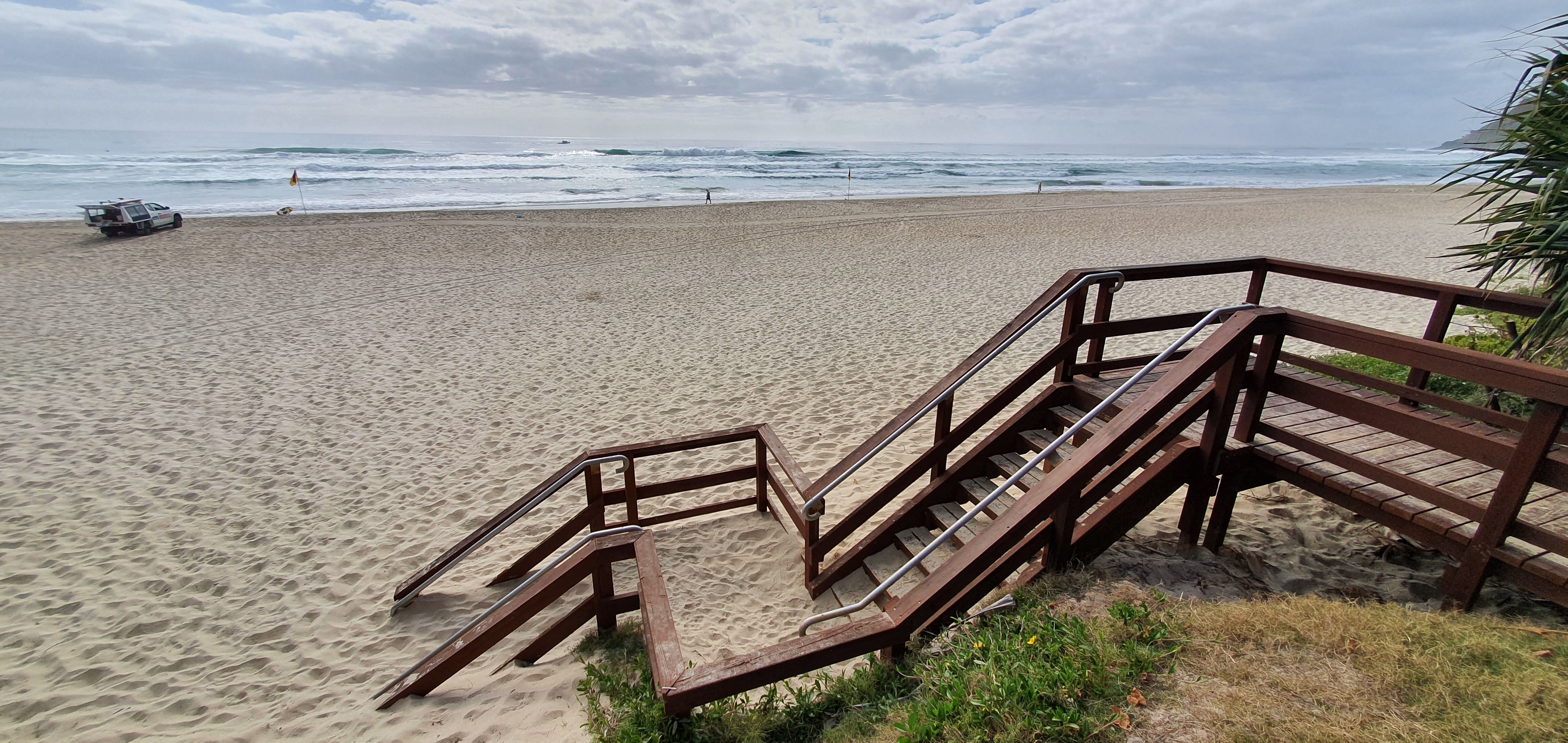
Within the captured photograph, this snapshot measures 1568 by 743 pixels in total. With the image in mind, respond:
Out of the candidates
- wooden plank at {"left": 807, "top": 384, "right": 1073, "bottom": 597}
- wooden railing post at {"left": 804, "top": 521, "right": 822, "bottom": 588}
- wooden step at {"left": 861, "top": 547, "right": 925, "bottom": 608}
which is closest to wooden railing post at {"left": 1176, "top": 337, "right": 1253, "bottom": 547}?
wooden plank at {"left": 807, "top": 384, "right": 1073, "bottom": 597}

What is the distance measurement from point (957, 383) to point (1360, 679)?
2.44m

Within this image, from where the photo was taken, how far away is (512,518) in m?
4.69

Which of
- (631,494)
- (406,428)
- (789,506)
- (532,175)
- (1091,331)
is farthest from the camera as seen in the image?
(532,175)

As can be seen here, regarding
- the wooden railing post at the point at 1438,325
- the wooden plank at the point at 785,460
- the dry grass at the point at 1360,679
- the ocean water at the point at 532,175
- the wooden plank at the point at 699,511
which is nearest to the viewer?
the dry grass at the point at 1360,679

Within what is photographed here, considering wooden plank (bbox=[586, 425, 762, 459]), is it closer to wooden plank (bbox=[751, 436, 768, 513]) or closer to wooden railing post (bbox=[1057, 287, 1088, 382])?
wooden plank (bbox=[751, 436, 768, 513])

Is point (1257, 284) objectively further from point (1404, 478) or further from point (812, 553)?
point (812, 553)

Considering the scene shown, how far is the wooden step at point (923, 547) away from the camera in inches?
178

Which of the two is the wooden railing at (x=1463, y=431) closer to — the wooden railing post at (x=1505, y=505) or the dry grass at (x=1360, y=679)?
the wooden railing post at (x=1505, y=505)

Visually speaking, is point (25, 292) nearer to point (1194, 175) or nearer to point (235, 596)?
point (235, 596)

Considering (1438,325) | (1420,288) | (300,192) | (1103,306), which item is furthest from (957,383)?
(300,192)

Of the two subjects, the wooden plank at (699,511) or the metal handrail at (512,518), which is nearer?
the metal handrail at (512,518)

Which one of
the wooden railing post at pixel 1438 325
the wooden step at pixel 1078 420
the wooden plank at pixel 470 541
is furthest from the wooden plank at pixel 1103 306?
the wooden plank at pixel 470 541

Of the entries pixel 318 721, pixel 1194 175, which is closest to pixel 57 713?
pixel 318 721

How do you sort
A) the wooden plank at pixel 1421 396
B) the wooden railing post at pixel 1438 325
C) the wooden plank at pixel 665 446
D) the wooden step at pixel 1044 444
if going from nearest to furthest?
1. the wooden plank at pixel 1421 396
2. the wooden railing post at pixel 1438 325
3. the wooden step at pixel 1044 444
4. the wooden plank at pixel 665 446
